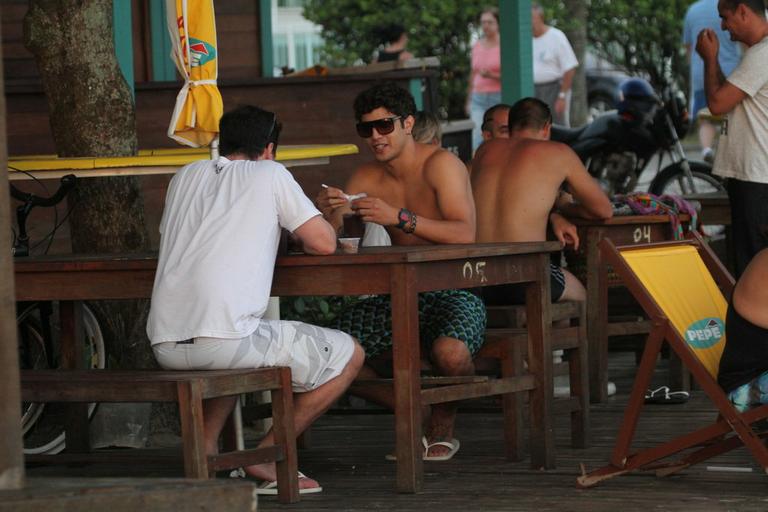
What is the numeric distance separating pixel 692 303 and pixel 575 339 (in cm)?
96

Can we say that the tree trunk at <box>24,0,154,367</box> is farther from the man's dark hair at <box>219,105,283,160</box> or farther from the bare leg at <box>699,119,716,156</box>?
the bare leg at <box>699,119,716,156</box>

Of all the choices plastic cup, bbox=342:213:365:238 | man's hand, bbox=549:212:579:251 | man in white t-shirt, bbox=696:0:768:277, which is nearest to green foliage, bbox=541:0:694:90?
man in white t-shirt, bbox=696:0:768:277

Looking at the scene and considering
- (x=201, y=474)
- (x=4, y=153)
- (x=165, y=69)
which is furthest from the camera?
(x=165, y=69)

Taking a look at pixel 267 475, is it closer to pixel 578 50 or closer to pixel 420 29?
pixel 420 29

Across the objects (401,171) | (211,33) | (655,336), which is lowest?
(655,336)

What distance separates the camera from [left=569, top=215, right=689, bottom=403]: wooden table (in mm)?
7473

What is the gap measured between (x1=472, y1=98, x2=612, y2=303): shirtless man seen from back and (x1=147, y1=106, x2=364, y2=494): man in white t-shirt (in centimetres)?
177

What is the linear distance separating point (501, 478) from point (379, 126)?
1.45m

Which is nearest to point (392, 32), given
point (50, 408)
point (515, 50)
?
point (515, 50)

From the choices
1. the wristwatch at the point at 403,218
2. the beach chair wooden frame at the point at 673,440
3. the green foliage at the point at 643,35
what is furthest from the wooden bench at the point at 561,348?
the green foliage at the point at 643,35

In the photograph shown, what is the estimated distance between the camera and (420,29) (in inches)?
887

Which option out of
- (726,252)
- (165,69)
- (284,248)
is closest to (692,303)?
(284,248)

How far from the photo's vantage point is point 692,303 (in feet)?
19.0

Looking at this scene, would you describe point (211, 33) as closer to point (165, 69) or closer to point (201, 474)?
point (201, 474)
